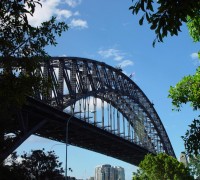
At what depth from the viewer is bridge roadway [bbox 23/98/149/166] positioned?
53.9 metres

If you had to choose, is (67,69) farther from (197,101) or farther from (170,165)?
(197,101)

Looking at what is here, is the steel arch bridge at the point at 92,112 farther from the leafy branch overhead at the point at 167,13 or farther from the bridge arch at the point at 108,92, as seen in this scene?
the leafy branch overhead at the point at 167,13

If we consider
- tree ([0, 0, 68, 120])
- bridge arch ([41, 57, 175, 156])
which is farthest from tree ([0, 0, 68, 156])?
bridge arch ([41, 57, 175, 156])

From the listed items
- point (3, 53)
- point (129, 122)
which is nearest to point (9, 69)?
point (3, 53)

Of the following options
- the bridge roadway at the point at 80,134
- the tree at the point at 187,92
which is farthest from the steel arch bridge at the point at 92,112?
the tree at the point at 187,92

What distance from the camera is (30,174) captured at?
184ft

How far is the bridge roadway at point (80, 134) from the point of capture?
5394 centimetres

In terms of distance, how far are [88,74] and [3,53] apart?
228 feet

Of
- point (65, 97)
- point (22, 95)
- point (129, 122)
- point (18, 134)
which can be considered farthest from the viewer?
point (129, 122)

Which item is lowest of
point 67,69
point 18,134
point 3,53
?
point 3,53

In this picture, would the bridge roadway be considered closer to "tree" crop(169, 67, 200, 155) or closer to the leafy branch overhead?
"tree" crop(169, 67, 200, 155)

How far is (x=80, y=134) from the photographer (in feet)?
242

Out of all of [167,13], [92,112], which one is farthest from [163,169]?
[167,13]

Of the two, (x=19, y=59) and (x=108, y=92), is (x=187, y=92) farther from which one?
(x=108, y=92)
